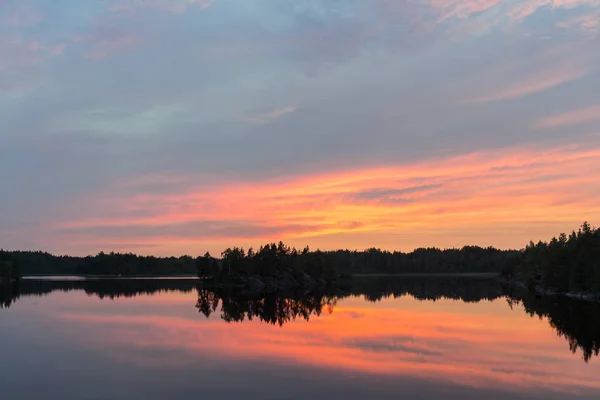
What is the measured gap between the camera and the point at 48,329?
5728cm

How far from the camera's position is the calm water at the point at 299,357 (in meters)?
29.6

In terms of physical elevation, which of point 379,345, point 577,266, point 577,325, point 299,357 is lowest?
point 299,357

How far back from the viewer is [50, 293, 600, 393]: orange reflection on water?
34219 mm

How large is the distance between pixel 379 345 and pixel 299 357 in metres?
8.52

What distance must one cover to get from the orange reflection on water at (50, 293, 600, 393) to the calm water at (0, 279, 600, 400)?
0.36ft

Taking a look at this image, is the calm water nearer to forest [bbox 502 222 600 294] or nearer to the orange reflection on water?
the orange reflection on water

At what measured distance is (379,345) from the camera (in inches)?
1793

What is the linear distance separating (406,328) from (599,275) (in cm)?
6182

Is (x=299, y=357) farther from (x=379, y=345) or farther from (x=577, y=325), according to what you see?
(x=577, y=325)

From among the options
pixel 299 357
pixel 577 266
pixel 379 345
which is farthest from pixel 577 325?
pixel 577 266

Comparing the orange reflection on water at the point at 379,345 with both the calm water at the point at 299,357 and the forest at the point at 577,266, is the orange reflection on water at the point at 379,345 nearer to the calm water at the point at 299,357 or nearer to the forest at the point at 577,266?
the calm water at the point at 299,357

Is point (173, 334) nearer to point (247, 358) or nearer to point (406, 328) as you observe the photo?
point (247, 358)

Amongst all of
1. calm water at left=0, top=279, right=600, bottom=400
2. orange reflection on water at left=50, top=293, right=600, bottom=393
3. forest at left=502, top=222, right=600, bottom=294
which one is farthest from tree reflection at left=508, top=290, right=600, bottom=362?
forest at left=502, top=222, right=600, bottom=294

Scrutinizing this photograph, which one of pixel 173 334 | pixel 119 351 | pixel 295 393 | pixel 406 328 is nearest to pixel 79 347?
pixel 119 351
